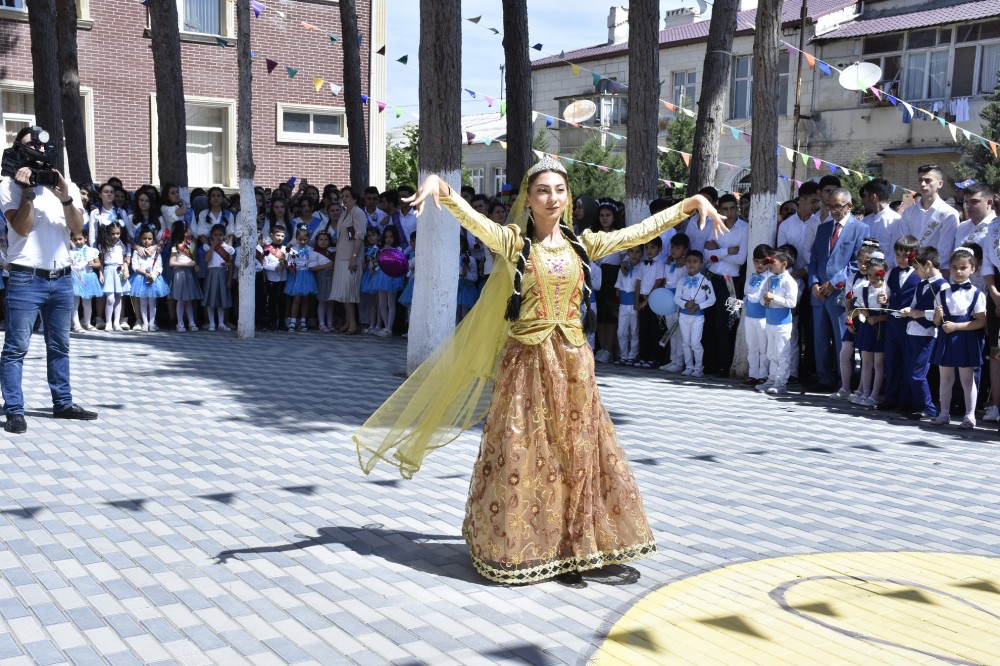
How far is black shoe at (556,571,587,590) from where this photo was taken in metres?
4.75

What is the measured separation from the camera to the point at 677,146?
110 feet

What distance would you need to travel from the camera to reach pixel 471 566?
500 cm

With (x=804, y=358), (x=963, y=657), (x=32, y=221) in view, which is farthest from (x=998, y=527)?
(x=32, y=221)

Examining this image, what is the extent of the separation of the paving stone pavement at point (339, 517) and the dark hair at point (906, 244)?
158 centimetres

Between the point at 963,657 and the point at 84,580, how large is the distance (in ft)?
12.5

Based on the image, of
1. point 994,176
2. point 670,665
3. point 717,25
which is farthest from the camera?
point 994,176

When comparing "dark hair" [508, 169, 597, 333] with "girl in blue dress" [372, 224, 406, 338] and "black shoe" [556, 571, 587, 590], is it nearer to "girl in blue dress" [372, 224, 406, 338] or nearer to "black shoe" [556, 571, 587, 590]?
"black shoe" [556, 571, 587, 590]

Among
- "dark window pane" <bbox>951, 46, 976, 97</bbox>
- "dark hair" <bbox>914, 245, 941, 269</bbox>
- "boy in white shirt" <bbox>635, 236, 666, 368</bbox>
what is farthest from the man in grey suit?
"dark window pane" <bbox>951, 46, 976, 97</bbox>

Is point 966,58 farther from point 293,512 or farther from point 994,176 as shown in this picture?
point 293,512

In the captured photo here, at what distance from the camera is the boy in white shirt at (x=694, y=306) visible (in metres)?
11.2

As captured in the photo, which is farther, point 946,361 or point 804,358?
point 804,358

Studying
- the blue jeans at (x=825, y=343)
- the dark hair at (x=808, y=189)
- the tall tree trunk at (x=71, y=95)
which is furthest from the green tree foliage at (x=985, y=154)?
the tall tree trunk at (x=71, y=95)

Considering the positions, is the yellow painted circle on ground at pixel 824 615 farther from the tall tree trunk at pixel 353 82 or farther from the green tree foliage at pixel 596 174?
the green tree foliage at pixel 596 174

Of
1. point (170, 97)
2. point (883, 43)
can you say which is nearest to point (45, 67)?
point (170, 97)
